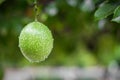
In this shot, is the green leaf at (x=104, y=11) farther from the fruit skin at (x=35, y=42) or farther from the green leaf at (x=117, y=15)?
the fruit skin at (x=35, y=42)

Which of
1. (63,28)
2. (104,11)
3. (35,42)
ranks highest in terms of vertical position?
(63,28)

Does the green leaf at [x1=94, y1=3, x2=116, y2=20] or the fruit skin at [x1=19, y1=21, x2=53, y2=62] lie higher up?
the green leaf at [x1=94, y1=3, x2=116, y2=20]

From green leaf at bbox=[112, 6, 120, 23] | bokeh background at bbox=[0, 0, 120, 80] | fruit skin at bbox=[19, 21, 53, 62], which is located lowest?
fruit skin at bbox=[19, 21, 53, 62]

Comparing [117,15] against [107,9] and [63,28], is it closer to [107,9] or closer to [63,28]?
[107,9]

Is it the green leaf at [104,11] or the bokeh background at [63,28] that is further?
the bokeh background at [63,28]

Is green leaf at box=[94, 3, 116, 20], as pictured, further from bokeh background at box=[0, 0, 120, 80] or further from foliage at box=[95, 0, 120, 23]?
bokeh background at box=[0, 0, 120, 80]

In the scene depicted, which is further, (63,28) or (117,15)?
(63,28)

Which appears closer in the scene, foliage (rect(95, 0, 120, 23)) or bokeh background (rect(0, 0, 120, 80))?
foliage (rect(95, 0, 120, 23))

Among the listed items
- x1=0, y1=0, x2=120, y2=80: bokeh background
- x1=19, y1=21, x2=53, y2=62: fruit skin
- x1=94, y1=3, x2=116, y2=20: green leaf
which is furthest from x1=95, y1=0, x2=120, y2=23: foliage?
x1=0, y1=0, x2=120, y2=80: bokeh background

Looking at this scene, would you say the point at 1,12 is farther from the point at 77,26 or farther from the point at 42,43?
the point at 42,43

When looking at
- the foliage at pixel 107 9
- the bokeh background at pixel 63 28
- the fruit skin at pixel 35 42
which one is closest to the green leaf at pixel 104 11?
the foliage at pixel 107 9

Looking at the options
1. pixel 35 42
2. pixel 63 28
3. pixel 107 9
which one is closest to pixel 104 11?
pixel 107 9
